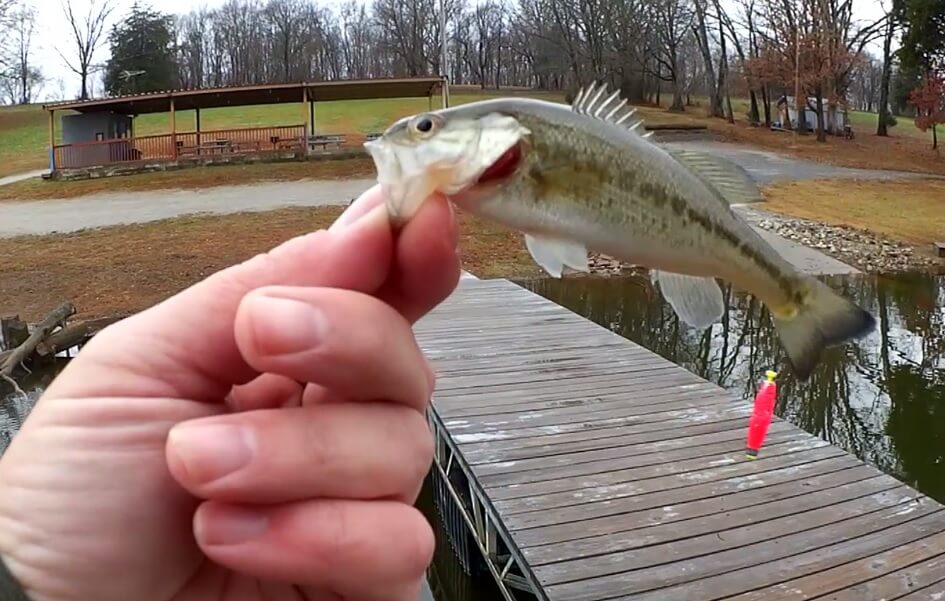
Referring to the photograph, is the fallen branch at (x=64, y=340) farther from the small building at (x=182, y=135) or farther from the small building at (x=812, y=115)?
the small building at (x=812, y=115)

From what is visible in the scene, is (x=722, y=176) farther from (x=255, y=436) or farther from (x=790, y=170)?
(x=790, y=170)

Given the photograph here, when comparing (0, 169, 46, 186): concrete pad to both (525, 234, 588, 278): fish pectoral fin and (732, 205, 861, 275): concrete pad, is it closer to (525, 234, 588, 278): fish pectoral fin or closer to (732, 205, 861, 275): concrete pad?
(732, 205, 861, 275): concrete pad

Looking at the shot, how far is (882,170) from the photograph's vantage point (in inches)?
1224

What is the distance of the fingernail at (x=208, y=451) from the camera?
3.86 ft

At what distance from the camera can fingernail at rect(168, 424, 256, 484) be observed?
1177 mm

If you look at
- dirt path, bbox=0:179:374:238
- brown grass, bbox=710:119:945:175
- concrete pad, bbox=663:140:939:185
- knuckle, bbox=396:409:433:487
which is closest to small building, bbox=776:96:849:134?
brown grass, bbox=710:119:945:175

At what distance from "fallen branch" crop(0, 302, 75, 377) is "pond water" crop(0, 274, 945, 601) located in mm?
408

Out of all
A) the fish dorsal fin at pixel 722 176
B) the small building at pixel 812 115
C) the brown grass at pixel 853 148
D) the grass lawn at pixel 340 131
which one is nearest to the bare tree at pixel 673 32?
the grass lawn at pixel 340 131

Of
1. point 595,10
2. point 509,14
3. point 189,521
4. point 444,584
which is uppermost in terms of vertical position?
point 509,14

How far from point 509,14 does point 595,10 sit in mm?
18932

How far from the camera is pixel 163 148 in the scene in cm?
3256

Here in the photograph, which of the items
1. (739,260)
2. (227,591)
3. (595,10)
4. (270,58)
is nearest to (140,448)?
(227,591)

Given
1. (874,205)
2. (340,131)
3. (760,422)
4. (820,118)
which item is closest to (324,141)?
(340,131)

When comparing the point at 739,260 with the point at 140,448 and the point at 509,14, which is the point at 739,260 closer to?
the point at 140,448
